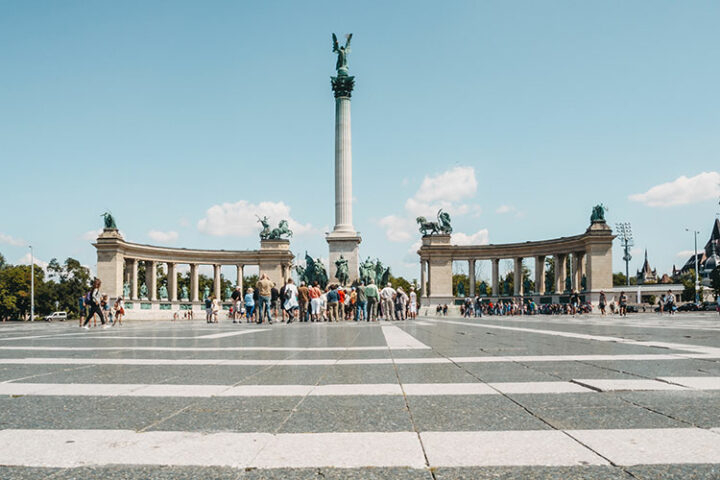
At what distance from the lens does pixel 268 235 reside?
95312 millimetres

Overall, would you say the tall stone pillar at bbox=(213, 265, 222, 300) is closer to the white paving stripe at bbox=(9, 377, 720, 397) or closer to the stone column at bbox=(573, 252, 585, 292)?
the stone column at bbox=(573, 252, 585, 292)

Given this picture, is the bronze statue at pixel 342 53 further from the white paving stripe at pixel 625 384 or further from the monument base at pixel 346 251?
the white paving stripe at pixel 625 384

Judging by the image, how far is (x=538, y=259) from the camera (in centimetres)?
8594

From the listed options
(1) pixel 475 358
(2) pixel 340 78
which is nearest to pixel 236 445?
(1) pixel 475 358

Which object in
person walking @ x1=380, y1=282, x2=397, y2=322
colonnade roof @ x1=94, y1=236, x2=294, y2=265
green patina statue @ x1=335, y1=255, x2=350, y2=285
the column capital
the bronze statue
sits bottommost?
person walking @ x1=380, y1=282, x2=397, y2=322

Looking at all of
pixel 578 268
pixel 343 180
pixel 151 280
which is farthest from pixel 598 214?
pixel 151 280

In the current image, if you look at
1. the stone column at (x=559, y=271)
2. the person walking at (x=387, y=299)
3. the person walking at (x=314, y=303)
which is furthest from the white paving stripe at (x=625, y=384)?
the stone column at (x=559, y=271)

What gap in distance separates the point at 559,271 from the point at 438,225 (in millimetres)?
18646

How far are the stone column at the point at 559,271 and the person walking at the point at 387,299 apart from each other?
2076 inches

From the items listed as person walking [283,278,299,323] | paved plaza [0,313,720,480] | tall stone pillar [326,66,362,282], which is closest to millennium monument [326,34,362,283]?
tall stone pillar [326,66,362,282]

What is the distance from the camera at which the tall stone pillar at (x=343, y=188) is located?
5344 centimetres

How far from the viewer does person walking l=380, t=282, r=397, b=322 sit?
34.1 m

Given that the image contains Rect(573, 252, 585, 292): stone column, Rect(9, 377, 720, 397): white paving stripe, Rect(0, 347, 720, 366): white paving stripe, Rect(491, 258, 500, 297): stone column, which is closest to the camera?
Rect(9, 377, 720, 397): white paving stripe

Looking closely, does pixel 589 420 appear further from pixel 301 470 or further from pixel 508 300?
pixel 508 300
